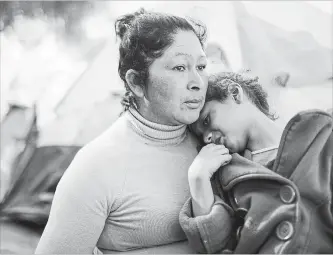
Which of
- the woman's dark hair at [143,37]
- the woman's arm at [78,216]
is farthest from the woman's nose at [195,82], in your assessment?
the woman's arm at [78,216]

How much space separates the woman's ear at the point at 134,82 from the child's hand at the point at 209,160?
0.79 ft

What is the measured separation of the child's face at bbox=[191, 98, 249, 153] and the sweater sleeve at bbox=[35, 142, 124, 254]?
29 centimetres

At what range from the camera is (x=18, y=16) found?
1.57 metres

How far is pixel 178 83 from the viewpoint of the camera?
1298 mm

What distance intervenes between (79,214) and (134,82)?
15.3 inches

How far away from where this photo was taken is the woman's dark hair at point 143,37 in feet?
4.29

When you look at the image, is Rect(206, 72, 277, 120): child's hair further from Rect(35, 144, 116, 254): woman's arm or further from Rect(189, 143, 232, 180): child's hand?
Rect(35, 144, 116, 254): woman's arm

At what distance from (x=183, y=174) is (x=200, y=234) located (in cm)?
21

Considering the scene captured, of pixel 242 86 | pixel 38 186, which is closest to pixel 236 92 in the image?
pixel 242 86

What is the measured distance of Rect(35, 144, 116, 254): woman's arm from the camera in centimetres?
123

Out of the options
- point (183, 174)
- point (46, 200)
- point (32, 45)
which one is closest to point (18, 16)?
point (32, 45)

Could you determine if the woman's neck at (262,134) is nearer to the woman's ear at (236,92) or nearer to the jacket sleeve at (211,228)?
the woman's ear at (236,92)

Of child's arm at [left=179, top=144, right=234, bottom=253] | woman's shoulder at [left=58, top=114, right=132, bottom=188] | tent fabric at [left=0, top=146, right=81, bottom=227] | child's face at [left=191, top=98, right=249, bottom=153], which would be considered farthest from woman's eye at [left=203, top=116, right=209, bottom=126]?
tent fabric at [left=0, top=146, right=81, bottom=227]

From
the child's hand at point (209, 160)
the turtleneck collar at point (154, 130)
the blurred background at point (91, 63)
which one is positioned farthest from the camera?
the blurred background at point (91, 63)
